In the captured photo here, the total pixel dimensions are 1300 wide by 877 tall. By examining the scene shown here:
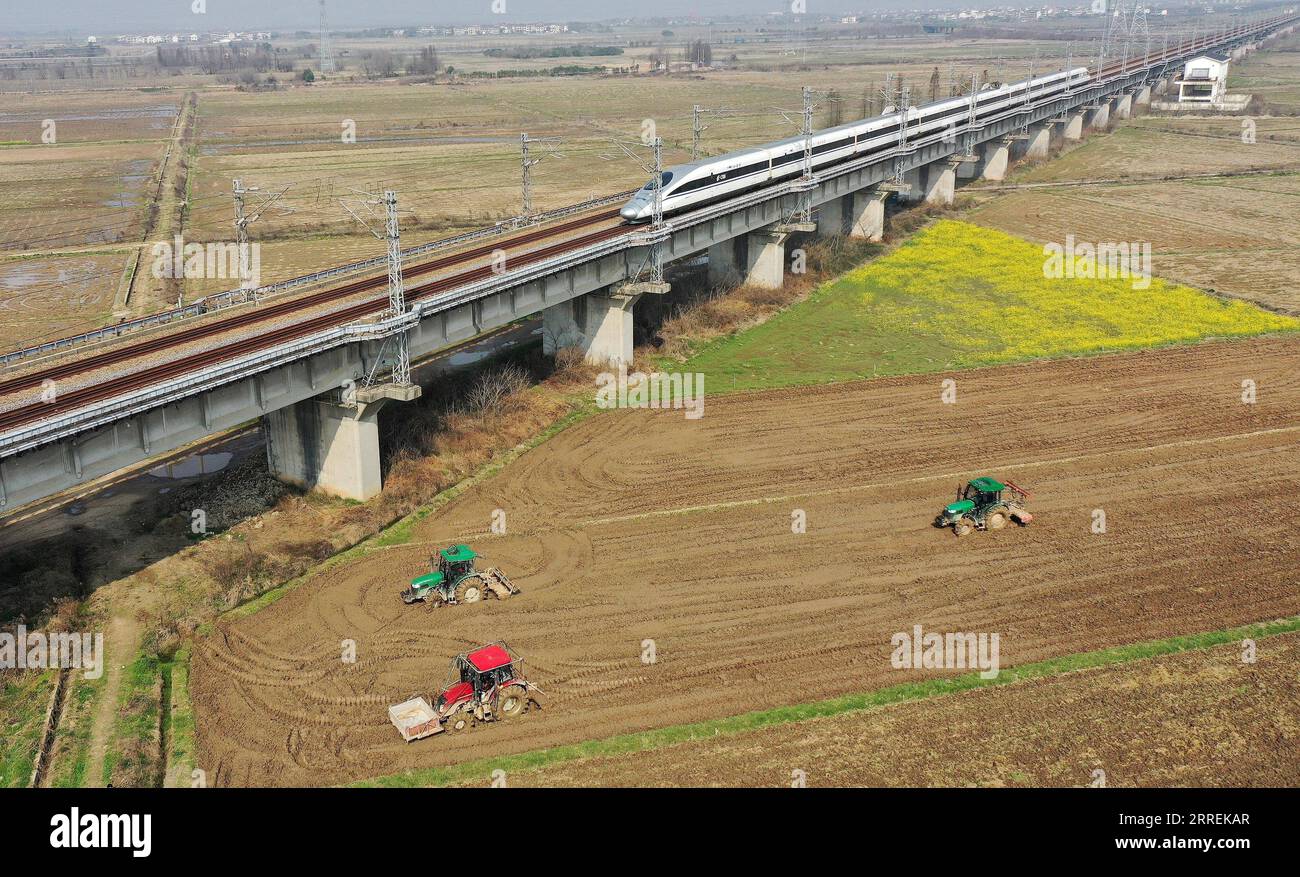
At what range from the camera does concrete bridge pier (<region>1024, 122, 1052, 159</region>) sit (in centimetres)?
14475

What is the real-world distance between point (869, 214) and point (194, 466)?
65032 millimetres

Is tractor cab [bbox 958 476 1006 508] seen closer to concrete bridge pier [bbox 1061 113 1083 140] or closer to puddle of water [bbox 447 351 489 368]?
puddle of water [bbox 447 351 489 368]

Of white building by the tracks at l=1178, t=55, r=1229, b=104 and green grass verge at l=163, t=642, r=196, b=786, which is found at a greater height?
white building by the tracks at l=1178, t=55, r=1229, b=104

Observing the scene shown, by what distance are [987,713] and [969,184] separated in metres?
107

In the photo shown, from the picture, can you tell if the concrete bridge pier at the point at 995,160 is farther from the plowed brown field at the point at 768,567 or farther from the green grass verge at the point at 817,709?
the green grass verge at the point at 817,709

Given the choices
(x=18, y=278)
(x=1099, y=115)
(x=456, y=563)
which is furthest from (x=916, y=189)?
(x=456, y=563)

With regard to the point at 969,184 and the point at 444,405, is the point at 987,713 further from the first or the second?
the point at 969,184

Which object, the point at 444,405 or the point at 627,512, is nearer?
the point at 627,512

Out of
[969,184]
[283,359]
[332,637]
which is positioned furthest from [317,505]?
[969,184]

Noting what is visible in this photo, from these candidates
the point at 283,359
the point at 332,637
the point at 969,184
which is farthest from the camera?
the point at 969,184

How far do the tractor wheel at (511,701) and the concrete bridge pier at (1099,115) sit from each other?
164 metres

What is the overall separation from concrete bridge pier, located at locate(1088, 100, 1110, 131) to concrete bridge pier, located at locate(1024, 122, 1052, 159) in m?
29.5

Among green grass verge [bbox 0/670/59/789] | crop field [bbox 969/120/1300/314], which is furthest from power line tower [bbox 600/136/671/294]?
crop field [bbox 969/120/1300/314]

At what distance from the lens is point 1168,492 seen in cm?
4731
